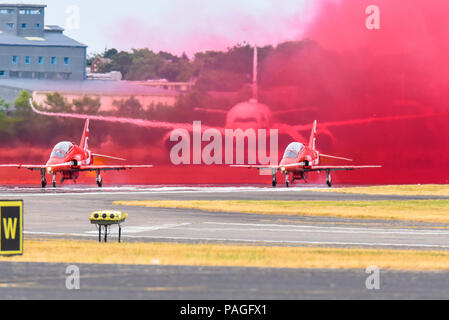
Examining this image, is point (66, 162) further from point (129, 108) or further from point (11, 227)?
point (11, 227)

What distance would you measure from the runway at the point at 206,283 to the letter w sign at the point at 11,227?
1.31 m

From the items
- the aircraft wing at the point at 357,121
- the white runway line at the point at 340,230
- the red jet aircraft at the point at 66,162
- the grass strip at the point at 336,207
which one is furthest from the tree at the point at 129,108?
the white runway line at the point at 340,230

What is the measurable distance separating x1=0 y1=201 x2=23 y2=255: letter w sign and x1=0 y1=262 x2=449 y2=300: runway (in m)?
1.31

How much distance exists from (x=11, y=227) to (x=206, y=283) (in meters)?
7.39

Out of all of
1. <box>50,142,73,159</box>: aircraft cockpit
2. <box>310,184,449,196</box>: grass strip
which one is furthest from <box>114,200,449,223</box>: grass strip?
<box>50,142,73,159</box>: aircraft cockpit

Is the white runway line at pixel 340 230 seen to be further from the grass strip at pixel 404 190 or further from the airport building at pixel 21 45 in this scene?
the airport building at pixel 21 45

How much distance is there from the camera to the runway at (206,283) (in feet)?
81.1

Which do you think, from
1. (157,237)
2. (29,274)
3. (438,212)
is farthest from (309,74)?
(29,274)

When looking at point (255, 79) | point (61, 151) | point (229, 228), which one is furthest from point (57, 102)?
point (229, 228)

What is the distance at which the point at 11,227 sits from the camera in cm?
3191

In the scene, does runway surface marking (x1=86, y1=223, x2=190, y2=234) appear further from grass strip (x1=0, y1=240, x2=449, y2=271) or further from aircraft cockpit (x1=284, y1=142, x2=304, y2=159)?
aircraft cockpit (x1=284, y1=142, x2=304, y2=159)

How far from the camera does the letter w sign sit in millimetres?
31422
